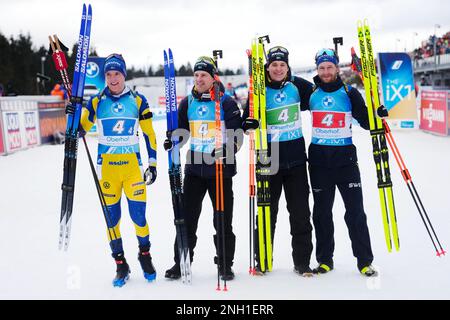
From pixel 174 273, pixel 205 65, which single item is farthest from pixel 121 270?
pixel 205 65

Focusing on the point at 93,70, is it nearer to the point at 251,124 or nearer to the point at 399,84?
the point at 399,84

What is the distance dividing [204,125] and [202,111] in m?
0.12

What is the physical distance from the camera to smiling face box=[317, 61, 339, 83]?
152 inches

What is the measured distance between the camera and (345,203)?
3.98m

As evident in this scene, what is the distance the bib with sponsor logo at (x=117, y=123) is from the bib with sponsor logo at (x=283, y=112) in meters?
1.16

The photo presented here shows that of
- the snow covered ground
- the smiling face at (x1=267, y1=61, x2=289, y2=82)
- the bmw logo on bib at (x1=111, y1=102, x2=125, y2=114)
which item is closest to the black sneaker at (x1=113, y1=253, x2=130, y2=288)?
the snow covered ground

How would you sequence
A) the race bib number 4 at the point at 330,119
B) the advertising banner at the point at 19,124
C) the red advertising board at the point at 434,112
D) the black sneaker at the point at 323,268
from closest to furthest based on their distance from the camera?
the race bib number 4 at the point at 330,119 < the black sneaker at the point at 323,268 < the advertising banner at the point at 19,124 < the red advertising board at the point at 434,112

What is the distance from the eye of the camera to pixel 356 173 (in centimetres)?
392

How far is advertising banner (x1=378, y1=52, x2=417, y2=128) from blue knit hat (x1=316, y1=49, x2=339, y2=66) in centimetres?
1315

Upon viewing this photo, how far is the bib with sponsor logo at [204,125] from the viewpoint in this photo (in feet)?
12.7

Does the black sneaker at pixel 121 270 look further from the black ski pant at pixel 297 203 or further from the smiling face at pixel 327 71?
the smiling face at pixel 327 71

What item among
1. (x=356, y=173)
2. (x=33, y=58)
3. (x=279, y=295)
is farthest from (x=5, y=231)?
(x=33, y=58)

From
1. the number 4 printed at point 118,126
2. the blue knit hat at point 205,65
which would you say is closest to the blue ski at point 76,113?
the number 4 printed at point 118,126
